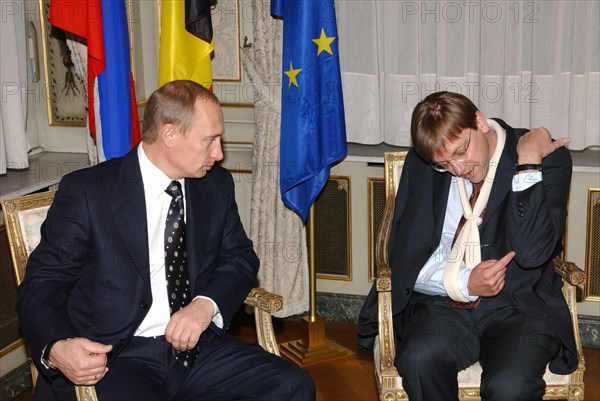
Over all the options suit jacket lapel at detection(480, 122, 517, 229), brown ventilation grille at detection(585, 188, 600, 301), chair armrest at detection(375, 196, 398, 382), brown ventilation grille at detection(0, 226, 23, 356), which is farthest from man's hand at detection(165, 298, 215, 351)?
brown ventilation grille at detection(585, 188, 600, 301)

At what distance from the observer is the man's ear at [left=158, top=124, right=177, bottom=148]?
9.51 feet

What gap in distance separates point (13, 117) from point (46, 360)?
5.64 ft

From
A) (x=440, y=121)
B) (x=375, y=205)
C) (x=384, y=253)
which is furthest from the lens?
(x=375, y=205)

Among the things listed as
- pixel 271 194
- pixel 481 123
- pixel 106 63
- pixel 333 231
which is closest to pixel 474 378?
pixel 481 123

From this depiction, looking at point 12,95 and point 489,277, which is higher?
point 12,95

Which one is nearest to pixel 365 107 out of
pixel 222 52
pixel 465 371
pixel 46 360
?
pixel 222 52

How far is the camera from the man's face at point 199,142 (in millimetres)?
2902

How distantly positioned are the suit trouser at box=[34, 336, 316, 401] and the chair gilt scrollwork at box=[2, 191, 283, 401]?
0.52ft

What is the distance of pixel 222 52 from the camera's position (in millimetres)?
4848

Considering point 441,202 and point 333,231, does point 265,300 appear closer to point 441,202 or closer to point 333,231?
point 441,202

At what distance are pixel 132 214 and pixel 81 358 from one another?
512 mm

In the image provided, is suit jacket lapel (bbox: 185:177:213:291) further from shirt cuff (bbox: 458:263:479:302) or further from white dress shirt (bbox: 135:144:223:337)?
shirt cuff (bbox: 458:263:479:302)

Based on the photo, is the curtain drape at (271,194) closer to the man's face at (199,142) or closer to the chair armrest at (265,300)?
the chair armrest at (265,300)

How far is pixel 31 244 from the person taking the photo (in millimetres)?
3217
